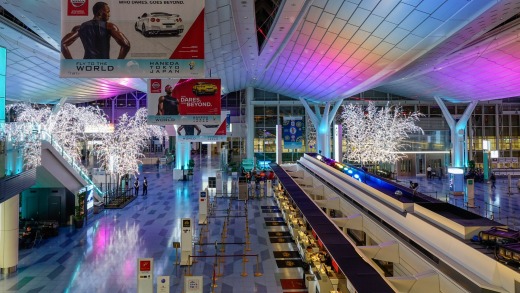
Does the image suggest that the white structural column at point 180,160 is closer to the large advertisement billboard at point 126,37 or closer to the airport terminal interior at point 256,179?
the airport terminal interior at point 256,179

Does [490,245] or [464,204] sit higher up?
[490,245]

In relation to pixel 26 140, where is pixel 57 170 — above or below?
below

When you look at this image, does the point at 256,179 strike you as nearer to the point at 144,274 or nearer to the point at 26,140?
the point at 26,140

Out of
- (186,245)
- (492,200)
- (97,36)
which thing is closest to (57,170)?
(186,245)

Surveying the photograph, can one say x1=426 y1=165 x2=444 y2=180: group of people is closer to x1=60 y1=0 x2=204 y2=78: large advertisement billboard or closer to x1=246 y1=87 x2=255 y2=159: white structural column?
x1=246 y1=87 x2=255 y2=159: white structural column

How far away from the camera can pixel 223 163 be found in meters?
35.9

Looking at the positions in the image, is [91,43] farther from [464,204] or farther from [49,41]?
[464,204]

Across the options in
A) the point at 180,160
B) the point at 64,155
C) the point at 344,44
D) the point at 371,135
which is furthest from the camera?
the point at 180,160

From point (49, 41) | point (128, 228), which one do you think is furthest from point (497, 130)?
point (49, 41)

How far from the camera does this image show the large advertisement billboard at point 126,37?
5.15 metres

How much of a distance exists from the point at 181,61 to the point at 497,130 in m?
37.2

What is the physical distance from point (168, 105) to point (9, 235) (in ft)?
18.3

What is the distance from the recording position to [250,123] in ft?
118

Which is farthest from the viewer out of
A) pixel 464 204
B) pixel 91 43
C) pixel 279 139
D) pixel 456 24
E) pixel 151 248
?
pixel 279 139
